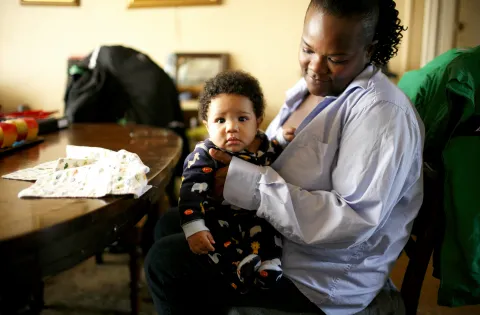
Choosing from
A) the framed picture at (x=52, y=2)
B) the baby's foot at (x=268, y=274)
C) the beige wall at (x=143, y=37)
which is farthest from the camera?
the framed picture at (x=52, y=2)

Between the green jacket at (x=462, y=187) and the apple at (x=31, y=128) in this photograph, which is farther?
the apple at (x=31, y=128)

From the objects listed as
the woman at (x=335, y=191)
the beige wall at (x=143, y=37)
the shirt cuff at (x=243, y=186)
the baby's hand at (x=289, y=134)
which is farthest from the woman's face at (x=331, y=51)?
the beige wall at (x=143, y=37)

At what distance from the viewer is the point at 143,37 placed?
11.3 feet

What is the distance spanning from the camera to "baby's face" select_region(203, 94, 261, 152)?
44.0 inches

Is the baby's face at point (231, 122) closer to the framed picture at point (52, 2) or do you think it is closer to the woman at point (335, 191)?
the woman at point (335, 191)

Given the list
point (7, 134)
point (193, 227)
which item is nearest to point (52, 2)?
point (7, 134)

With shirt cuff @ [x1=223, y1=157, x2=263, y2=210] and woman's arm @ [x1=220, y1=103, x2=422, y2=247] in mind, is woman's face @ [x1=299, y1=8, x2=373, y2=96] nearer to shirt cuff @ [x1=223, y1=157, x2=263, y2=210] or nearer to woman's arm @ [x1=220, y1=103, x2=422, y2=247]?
woman's arm @ [x1=220, y1=103, x2=422, y2=247]

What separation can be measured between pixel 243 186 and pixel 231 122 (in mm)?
217

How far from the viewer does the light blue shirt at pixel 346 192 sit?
0.90 meters

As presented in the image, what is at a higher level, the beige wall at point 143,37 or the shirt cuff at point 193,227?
the beige wall at point 143,37

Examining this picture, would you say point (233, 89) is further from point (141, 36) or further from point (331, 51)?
point (141, 36)

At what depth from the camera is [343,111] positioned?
103 centimetres

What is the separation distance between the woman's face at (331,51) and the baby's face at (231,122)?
0.69ft

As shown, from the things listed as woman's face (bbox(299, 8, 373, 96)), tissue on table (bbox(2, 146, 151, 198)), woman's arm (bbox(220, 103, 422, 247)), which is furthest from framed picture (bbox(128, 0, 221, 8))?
woman's arm (bbox(220, 103, 422, 247))
